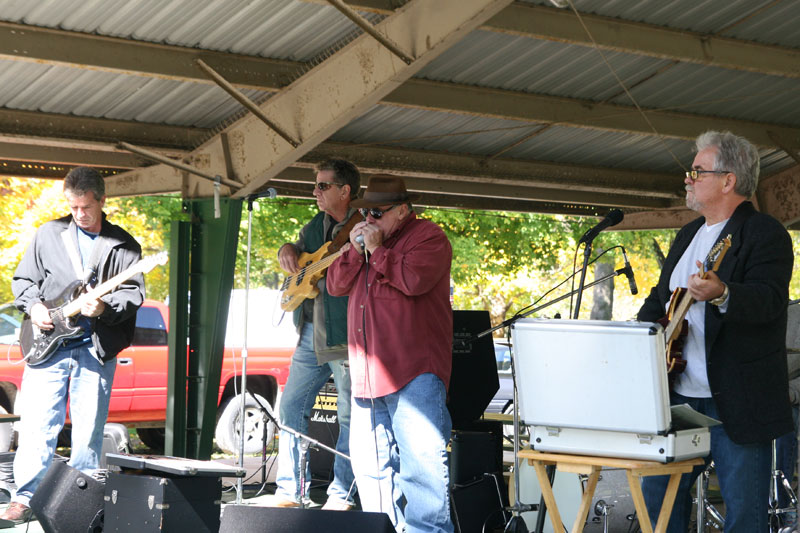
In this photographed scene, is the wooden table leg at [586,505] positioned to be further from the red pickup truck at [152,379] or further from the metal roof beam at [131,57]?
the red pickup truck at [152,379]

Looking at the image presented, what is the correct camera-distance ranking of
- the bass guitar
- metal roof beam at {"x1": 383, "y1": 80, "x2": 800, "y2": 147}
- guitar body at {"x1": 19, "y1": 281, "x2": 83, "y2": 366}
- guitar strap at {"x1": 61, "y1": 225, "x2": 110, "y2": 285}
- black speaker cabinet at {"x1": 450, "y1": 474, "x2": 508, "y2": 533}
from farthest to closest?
metal roof beam at {"x1": 383, "y1": 80, "x2": 800, "y2": 147}
black speaker cabinet at {"x1": 450, "y1": 474, "x2": 508, "y2": 533}
guitar strap at {"x1": 61, "y1": 225, "x2": 110, "y2": 285}
guitar body at {"x1": 19, "y1": 281, "x2": 83, "y2": 366}
the bass guitar

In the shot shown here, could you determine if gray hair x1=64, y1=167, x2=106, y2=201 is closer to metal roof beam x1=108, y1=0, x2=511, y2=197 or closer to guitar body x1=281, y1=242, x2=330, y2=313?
guitar body x1=281, y1=242, x2=330, y2=313

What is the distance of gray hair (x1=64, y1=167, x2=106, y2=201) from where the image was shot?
5352 millimetres

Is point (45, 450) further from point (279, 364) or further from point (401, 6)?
point (279, 364)

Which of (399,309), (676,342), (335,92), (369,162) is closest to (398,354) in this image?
(399,309)

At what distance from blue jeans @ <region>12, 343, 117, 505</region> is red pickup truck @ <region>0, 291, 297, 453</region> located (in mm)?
4463

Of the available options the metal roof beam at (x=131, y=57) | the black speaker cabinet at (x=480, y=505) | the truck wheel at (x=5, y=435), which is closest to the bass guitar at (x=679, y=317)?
the black speaker cabinet at (x=480, y=505)

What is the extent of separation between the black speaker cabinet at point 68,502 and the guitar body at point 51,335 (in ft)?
2.45

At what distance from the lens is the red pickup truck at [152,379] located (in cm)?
1021

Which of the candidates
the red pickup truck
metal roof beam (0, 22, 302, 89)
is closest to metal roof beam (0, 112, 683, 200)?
metal roof beam (0, 22, 302, 89)

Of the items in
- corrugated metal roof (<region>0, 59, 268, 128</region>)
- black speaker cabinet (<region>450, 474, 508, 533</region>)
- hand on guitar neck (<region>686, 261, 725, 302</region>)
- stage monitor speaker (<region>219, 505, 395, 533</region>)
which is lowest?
black speaker cabinet (<region>450, 474, 508, 533</region>)

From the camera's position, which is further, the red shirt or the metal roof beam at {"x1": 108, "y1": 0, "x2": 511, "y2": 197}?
the metal roof beam at {"x1": 108, "y1": 0, "x2": 511, "y2": 197}

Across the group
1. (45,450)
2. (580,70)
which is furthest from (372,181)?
(580,70)

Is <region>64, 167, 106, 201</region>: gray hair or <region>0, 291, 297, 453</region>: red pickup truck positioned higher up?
<region>64, 167, 106, 201</region>: gray hair
